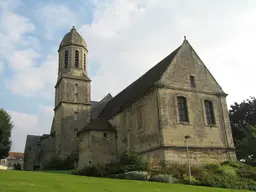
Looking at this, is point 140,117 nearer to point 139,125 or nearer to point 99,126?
point 139,125

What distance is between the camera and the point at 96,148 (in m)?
32.5

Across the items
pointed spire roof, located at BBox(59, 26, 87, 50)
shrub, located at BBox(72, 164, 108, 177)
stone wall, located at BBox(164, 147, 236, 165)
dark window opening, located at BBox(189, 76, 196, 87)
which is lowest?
shrub, located at BBox(72, 164, 108, 177)

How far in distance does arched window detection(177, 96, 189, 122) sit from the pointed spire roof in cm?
2128

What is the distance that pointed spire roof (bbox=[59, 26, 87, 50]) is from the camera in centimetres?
4466

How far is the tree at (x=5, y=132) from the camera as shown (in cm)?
3750

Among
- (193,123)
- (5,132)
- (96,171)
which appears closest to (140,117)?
(193,123)

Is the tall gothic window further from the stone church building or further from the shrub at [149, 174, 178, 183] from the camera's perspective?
the shrub at [149, 174, 178, 183]

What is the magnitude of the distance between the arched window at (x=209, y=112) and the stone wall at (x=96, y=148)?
10607 mm

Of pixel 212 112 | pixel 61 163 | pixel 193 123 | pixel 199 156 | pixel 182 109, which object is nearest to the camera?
pixel 199 156

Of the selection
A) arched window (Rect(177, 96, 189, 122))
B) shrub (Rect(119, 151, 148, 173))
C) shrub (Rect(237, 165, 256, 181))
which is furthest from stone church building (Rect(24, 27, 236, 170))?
shrub (Rect(237, 165, 256, 181))

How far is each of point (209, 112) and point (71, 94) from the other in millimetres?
19695

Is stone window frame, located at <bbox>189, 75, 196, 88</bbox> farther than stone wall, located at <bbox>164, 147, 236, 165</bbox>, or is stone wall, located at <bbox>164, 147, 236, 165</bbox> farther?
stone window frame, located at <bbox>189, 75, 196, 88</bbox>

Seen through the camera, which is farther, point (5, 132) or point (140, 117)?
point (5, 132)

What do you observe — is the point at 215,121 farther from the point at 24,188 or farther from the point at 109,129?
the point at 24,188
